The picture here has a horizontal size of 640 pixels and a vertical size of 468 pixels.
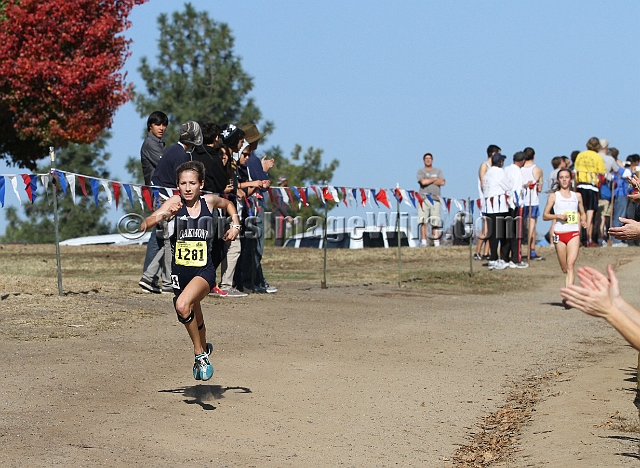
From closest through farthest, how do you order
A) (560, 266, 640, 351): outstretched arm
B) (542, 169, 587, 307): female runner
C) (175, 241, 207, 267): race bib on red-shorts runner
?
1. (560, 266, 640, 351): outstretched arm
2. (175, 241, 207, 267): race bib on red-shorts runner
3. (542, 169, 587, 307): female runner

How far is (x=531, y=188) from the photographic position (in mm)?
21938

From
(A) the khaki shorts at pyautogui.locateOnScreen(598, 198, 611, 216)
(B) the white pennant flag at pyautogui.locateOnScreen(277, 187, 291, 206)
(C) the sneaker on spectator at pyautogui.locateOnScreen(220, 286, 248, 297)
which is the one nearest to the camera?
(C) the sneaker on spectator at pyautogui.locateOnScreen(220, 286, 248, 297)

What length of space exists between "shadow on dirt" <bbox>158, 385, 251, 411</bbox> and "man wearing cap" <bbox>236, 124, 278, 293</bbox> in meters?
6.15

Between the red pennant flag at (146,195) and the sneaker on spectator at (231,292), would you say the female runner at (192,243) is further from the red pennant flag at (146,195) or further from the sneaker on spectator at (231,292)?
the sneaker on spectator at (231,292)

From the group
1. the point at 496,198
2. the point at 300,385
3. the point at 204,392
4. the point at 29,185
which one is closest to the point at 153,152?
the point at 29,185

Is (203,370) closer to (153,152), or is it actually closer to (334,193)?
(153,152)

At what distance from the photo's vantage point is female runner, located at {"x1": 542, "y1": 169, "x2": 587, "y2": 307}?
15.0 m

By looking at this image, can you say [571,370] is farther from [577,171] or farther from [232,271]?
[577,171]

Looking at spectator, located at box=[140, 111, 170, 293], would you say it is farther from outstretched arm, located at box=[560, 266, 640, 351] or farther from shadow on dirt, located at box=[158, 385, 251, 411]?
outstretched arm, located at box=[560, 266, 640, 351]

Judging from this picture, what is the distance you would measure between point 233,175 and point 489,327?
3.83 metres

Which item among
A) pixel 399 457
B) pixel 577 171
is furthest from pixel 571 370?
pixel 577 171

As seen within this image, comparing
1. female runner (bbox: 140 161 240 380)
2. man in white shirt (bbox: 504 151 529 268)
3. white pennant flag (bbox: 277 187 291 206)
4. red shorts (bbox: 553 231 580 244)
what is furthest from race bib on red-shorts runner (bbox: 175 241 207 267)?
man in white shirt (bbox: 504 151 529 268)

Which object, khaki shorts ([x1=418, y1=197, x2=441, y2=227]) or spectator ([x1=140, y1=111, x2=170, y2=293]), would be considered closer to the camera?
spectator ([x1=140, y1=111, x2=170, y2=293])

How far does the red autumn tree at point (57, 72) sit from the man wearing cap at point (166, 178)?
603 inches
